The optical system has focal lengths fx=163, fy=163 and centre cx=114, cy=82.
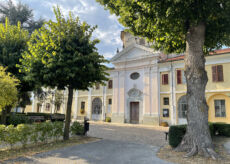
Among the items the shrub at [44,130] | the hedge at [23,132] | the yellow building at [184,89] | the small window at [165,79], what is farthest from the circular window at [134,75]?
the shrub at [44,130]

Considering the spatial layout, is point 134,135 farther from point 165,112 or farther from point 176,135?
point 165,112

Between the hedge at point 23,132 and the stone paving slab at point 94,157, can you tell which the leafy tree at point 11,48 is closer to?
the hedge at point 23,132

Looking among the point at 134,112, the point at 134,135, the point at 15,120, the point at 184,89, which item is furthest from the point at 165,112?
the point at 15,120

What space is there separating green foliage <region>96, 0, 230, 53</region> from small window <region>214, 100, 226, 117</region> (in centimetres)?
908

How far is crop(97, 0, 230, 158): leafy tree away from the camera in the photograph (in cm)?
646

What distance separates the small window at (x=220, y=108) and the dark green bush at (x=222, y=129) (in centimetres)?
615

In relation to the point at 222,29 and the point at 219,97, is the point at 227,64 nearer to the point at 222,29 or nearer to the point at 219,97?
the point at 219,97

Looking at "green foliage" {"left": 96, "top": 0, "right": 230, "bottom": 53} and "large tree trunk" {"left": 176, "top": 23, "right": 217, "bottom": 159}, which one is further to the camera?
"green foliage" {"left": 96, "top": 0, "right": 230, "bottom": 53}

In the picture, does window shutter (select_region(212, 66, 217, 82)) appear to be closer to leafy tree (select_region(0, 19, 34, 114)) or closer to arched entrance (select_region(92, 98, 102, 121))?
arched entrance (select_region(92, 98, 102, 121))

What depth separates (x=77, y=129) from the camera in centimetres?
968

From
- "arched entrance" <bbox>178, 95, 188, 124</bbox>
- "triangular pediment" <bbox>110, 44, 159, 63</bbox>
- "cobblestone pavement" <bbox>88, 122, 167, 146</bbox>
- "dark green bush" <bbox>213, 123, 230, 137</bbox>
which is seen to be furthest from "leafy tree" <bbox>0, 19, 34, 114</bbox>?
"arched entrance" <bbox>178, 95, 188, 124</bbox>

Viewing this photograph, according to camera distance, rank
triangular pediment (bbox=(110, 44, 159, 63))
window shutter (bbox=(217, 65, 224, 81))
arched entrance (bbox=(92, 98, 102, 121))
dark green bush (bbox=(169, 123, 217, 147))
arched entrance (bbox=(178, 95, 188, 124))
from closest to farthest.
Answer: dark green bush (bbox=(169, 123, 217, 147)) < window shutter (bbox=(217, 65, 224, 81)) < arched entrance (bbox=(178, 95, 188, 124)) < triangular pediment (bbox=(110, 44, 159, 63)) < arched entrance (bbox=(92, 98, 102, 121))

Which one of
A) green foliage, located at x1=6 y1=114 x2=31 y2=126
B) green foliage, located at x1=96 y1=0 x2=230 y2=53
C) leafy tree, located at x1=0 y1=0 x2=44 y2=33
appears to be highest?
leafy tree, located at x1=0 y1=0 x2=44 y2=33

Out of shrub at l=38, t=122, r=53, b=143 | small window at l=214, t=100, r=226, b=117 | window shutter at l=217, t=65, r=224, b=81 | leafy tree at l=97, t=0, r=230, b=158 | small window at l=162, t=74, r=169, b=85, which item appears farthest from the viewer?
A: small window at l=162, t=74, r=169, b=85
